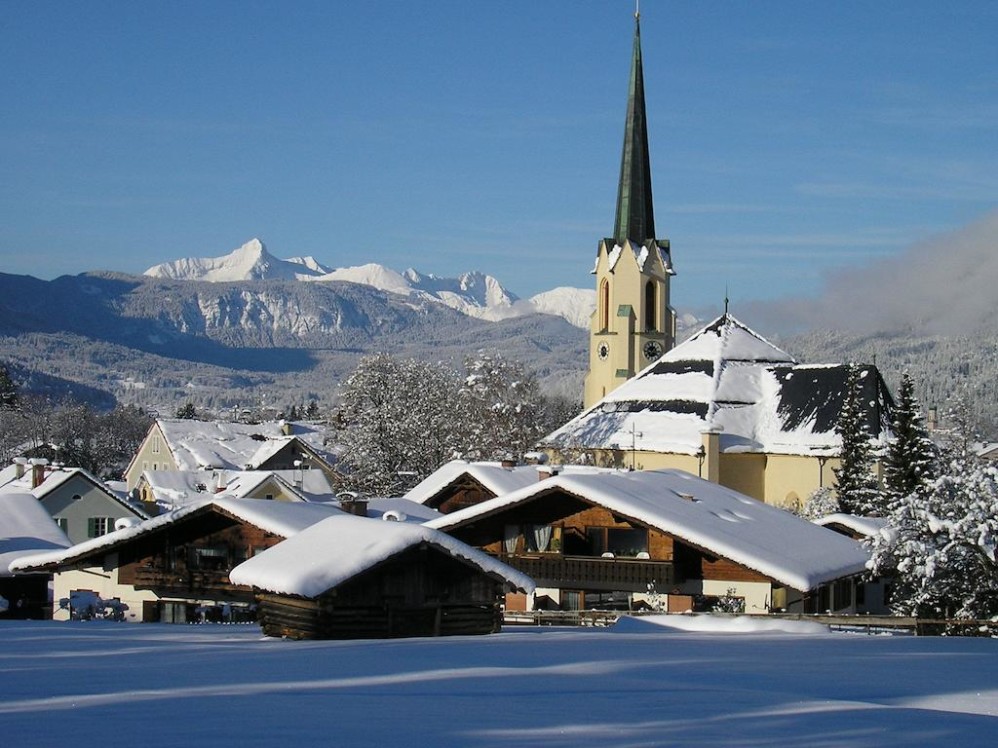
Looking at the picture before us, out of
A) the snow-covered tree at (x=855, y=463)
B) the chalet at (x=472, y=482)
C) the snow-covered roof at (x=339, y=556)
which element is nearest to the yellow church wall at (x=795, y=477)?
the snow-covered tree at (x=855, y=463)

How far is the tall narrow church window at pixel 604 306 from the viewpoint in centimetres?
7566

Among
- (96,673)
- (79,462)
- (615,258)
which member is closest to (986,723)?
(96,673)

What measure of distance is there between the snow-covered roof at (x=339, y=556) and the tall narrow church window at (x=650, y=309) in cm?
5256

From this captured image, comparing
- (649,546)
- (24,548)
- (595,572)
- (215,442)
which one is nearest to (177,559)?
(24,548)

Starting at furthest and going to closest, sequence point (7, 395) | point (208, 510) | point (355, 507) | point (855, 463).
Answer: point (7, 395)
point (855, 463)
point (355, 507)
point (208, 510)

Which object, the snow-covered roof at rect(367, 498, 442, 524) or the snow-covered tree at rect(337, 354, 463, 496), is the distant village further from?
the snow-covered roof at rect(367, 498, 442, 524)

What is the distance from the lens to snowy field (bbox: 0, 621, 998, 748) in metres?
11.0

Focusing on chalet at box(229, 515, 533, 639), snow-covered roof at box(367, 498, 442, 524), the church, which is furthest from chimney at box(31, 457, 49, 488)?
chalet at box(229, 515, 533, 639)

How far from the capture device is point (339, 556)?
2239 centimetres

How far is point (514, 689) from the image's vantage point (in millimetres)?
13617

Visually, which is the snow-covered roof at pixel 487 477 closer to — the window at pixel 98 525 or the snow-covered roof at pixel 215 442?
the window at pixel 98 525

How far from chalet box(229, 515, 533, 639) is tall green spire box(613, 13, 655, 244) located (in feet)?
175

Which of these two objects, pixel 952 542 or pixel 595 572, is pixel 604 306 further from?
pixel 952 542

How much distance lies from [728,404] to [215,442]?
55706 millimetres
